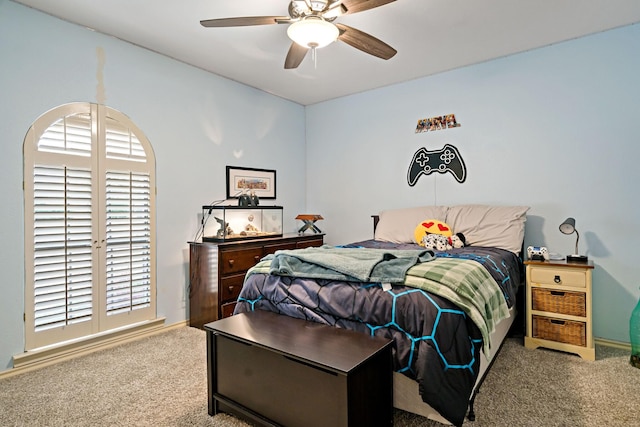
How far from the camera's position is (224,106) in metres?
3.84

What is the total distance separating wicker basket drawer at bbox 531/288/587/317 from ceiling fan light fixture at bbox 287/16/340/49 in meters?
2.43

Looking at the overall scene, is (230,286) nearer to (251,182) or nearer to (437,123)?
(251,182)

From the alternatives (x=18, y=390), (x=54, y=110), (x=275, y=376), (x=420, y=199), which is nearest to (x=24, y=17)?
(x=54, y=110)

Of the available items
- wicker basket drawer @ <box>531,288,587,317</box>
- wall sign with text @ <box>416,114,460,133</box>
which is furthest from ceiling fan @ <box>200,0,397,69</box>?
wicker basket drawer @ <box>531,288,587,317</box>

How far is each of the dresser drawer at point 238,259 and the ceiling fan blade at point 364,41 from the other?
2.03 meters

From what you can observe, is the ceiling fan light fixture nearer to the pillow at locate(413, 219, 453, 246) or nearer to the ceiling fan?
the ceiling fan

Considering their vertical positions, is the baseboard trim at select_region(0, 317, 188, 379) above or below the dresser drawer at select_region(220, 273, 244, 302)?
below

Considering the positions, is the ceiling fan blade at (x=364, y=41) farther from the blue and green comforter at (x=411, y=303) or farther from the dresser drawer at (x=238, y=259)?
the dresser drawer at (x=238, y=259)

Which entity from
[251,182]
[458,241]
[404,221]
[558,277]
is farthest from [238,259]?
[558,277]

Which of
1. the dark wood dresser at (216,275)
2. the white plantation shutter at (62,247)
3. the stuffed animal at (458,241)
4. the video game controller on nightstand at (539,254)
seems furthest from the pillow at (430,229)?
the white plantation shutter at (62,247)

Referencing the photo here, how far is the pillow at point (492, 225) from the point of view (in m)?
3.02

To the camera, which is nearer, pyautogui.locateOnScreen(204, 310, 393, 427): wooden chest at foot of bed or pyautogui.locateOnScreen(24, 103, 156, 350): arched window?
pyautogui.locateOnScreen(204, 310, 393, 427): wooden chest at foot of bed

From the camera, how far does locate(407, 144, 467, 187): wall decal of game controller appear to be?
3.67 metres

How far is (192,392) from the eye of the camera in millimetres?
2152
